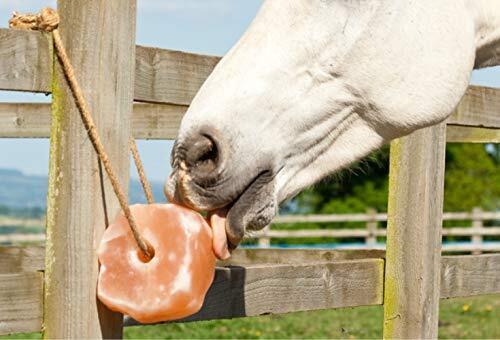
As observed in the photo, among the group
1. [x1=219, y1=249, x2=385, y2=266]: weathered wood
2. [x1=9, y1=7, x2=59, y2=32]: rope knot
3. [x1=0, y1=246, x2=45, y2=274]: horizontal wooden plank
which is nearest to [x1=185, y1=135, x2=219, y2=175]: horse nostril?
[x1=9, y1=7, x2=59, y2=32]: rope knot

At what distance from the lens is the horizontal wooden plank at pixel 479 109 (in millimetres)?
4043

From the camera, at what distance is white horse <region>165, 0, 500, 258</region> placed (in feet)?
7.34

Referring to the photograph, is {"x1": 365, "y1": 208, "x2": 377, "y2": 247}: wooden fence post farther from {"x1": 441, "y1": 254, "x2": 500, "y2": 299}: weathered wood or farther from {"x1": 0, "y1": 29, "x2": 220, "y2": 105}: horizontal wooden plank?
{"x1": 0, "y1": 29, "x2": 220, "y2": 105}: horizontal wooden plank

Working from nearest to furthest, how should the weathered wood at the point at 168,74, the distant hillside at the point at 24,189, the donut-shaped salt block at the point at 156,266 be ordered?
the donut-shaped salt block at the point at 156,266
the weathered wood at the point at 168,74
the distant hillside at the point at 24,189

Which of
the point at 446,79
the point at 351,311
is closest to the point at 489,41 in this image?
the point at 446,79

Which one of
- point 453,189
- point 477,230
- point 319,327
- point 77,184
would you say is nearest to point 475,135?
point 77,184

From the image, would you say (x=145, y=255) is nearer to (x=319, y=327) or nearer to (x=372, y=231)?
(x=319, y=327)

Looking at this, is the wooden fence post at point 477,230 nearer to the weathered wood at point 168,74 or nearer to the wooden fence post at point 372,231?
the wooden fence post at point 372,231

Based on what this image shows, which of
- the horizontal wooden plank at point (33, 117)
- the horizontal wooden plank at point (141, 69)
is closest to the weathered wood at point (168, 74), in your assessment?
the horizontal wooden plank at point (141, 69)

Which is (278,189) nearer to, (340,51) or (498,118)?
(340,51)

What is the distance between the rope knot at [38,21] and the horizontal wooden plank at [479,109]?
2.21m

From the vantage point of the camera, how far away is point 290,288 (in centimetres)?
307

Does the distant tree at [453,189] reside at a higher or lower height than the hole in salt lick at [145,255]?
higher

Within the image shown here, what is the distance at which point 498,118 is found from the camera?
4258 mm
